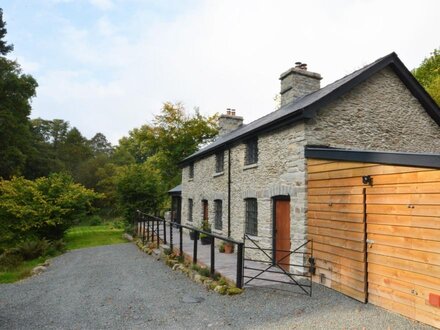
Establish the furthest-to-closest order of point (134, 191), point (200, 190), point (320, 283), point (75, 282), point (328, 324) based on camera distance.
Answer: point (134, 191) → point (200, 190) → point (75, 282) → point (320, 283) → point (328, 324)

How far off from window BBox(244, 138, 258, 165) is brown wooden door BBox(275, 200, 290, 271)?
2.30m

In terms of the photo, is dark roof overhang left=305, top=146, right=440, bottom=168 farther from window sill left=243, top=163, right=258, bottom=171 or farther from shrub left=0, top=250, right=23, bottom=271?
shrub left=0, top=250, right=23, bottom=271

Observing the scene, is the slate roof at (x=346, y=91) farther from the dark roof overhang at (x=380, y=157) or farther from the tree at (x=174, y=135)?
the tree at (x=174, y=135)

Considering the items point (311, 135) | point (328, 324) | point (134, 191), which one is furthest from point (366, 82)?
point (134, 191)

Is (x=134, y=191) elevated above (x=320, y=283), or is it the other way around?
(x=134, y=191)

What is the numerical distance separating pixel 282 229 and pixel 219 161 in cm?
601

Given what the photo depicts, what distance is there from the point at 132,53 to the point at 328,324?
11.3 meters

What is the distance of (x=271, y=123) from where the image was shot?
9.91 meters

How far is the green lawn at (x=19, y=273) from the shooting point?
1098 cm

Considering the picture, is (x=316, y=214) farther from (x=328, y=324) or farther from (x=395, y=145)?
(x=395, y=145)

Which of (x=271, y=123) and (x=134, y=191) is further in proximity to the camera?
(x=134, y=191)

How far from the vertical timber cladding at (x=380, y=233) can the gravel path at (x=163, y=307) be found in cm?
34

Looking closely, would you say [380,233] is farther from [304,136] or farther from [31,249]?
[31,249]

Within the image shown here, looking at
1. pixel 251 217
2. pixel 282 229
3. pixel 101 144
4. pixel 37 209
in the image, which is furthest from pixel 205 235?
pixel 101 144
